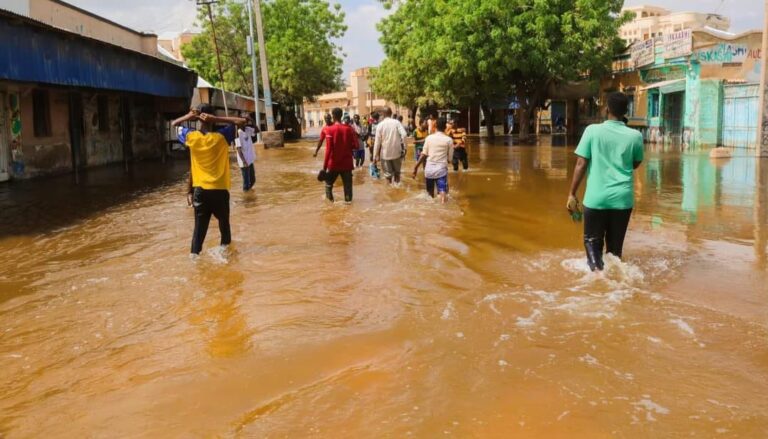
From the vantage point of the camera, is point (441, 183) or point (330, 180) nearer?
point (441, 183)

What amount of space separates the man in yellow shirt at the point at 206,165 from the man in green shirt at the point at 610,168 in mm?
3509

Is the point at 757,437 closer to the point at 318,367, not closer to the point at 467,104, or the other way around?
the point at 318,367

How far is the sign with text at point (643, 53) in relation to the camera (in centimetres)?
2728

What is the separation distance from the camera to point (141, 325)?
5.14 m

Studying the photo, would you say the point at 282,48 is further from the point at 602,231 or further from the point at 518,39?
the point at 602,231

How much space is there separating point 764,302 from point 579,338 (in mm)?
1926

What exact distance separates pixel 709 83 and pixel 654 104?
5.45m

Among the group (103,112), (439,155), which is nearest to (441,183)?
(439,155)

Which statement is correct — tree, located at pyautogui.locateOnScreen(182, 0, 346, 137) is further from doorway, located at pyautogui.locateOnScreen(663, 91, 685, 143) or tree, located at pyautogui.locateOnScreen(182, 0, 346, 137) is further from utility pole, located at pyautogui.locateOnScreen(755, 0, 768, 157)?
utility pole, located at pyautogui.locateOnScreen(755, 0, 768, 157)

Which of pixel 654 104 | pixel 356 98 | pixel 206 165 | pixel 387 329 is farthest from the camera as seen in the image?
pixel 356 98

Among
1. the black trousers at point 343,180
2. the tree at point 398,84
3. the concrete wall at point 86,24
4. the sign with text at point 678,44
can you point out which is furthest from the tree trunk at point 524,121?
the black trousers at point 343,180

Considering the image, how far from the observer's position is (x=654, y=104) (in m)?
28.8

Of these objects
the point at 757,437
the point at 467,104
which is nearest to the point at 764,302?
the point at 757,437

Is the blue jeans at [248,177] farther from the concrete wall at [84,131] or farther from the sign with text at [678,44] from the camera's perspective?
the sign with text at [678,44]
